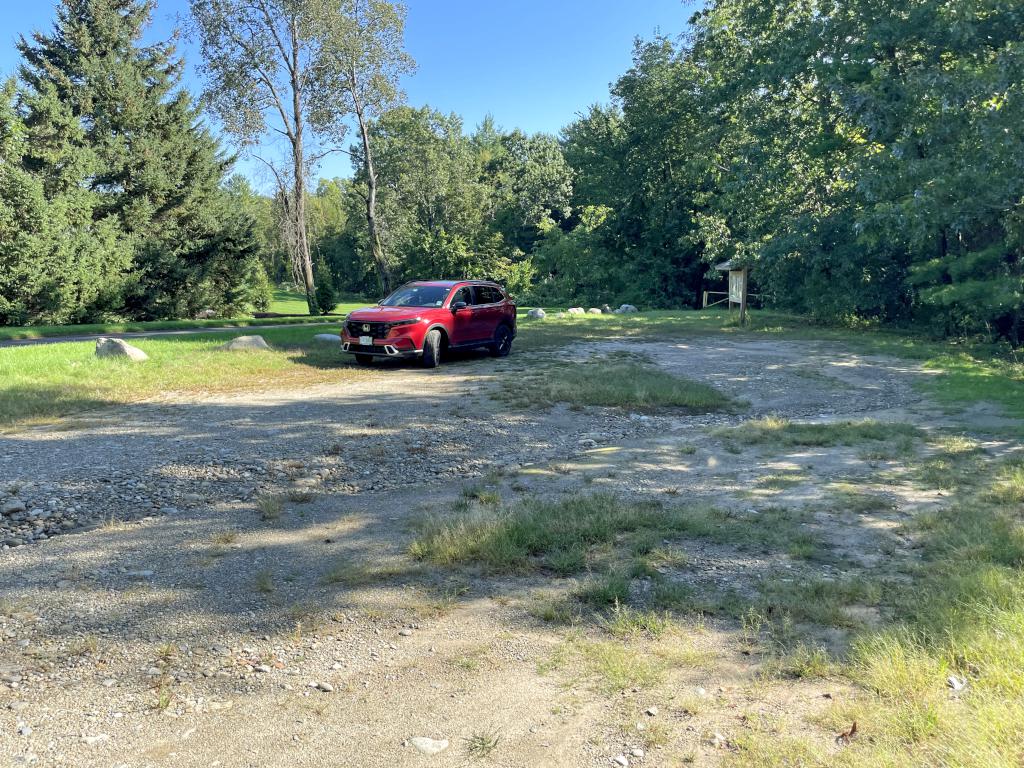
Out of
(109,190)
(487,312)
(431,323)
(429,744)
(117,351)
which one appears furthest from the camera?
(109,190)

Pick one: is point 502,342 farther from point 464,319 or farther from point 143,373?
point 143,373

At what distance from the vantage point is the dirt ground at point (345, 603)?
2.94 meters

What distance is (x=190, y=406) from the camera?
1020 centimetres

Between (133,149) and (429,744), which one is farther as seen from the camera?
(133,149)

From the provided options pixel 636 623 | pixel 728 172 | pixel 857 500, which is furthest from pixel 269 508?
pixel 728 172

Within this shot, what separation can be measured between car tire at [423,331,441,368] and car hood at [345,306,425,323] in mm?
516

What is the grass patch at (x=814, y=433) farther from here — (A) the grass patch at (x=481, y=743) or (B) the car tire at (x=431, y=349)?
(B) the car tire at (x=431, y=349)

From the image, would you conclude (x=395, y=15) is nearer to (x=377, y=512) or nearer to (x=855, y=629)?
(x=377, y=512)

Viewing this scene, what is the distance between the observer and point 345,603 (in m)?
4.20

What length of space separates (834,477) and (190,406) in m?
8.53

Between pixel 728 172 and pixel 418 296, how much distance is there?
17530 millimetres

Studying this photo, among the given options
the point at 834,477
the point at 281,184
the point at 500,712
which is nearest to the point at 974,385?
the point at 834,477

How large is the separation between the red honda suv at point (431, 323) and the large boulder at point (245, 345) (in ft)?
9.13

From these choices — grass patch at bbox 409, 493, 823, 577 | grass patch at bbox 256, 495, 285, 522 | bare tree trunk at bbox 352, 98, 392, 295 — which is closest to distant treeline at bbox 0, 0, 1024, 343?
bare tree trunk at bbox 352, 98, 392, 295
